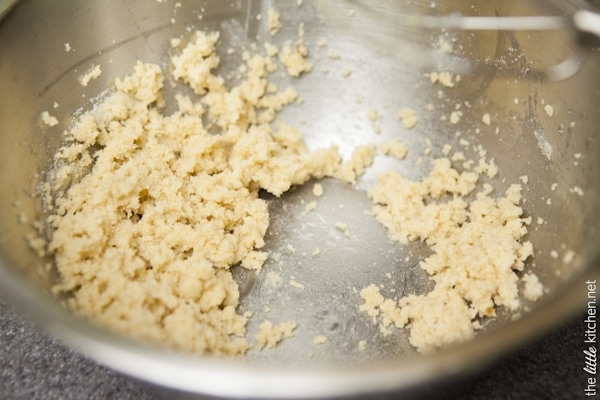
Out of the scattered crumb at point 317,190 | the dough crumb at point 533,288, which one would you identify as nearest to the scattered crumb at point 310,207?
the scattered crumb at point 317,190

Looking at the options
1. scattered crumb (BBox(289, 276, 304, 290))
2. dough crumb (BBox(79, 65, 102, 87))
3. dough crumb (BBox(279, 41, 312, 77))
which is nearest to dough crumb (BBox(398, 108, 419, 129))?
dough crumb (BBox(279, 41, 312, 77))

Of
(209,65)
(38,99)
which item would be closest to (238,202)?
(209,65)

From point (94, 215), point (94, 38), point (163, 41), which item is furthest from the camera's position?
point (163, 41)

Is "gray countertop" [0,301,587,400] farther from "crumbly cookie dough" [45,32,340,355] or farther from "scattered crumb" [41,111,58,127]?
"scattered crumb" [41,111,58,127]

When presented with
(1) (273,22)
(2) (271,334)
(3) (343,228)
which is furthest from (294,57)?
(2) (271,334)

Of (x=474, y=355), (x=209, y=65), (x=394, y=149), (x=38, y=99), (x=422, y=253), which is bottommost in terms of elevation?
(x=422, y=253)

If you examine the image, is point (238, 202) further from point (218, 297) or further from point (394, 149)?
point (394, 149)
